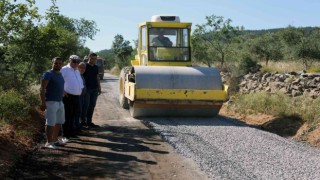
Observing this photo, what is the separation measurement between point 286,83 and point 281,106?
270cm

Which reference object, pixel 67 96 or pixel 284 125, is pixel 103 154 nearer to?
pixel 67 96

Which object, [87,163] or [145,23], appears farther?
[145,23]

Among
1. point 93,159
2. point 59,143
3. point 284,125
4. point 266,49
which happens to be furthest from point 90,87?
point 266,49

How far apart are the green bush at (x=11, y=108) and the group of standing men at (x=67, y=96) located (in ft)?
3.79

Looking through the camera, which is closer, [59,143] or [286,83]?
[59,143]

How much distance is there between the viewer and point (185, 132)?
9562mm

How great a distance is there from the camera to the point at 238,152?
304 inches

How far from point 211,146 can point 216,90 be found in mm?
3817

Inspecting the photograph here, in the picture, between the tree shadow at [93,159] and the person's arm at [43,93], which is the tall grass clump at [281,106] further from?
the person's arm at [43,93]

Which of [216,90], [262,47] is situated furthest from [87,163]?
[262,47]

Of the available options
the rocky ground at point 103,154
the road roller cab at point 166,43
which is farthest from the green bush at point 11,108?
the road roller cab at point 166,43

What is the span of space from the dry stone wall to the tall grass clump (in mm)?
632

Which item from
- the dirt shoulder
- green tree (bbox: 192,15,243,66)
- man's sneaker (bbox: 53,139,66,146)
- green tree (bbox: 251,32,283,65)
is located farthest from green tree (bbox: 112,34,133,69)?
man's sneaker (bbox: 53,139,66,146)

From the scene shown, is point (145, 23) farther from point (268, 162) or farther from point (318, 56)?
point (318, 56)
